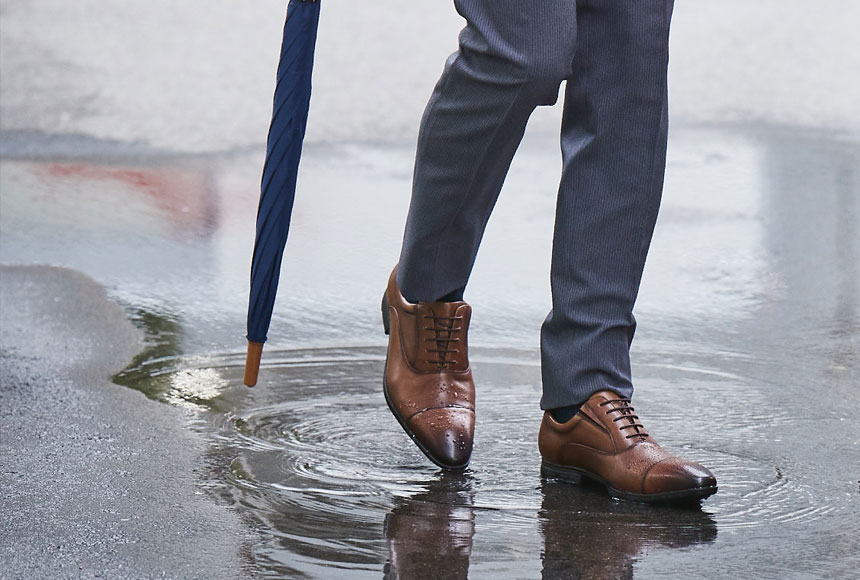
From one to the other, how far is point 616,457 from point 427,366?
33 centimetres

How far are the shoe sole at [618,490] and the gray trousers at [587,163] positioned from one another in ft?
0.30

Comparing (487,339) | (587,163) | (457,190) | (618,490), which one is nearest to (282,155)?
(457,190)

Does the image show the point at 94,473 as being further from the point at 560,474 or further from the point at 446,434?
the point at 560,474

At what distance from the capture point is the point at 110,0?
7590 mm

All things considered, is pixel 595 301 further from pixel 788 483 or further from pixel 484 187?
pixel 788 483

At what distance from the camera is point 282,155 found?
187 centimetres

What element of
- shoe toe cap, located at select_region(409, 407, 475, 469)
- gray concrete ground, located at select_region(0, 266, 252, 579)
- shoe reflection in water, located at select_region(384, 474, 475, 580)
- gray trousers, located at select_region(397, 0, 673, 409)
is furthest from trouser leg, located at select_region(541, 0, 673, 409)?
gray concrete ground, located at select_region(0, 266, 252, 579)

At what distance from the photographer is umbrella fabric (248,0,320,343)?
187 centimetres

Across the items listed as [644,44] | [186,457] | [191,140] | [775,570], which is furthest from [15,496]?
[191,140]

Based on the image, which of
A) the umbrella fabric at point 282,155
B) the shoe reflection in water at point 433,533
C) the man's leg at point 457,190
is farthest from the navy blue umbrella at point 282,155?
the shoe reflection in water at point 433,533

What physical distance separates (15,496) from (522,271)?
193 centimetres

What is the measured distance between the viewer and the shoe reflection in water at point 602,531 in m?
1.29

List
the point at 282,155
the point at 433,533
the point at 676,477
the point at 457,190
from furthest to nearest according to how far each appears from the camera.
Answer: the point at 282,155 < the point at 457,190 < the point at 676,477 < the point at 433,533

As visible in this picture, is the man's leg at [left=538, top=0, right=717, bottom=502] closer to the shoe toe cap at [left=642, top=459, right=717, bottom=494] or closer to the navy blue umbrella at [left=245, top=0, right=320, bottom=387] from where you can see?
the shoe toe cap at [left=642, top=459, right=717, bottom=494]
